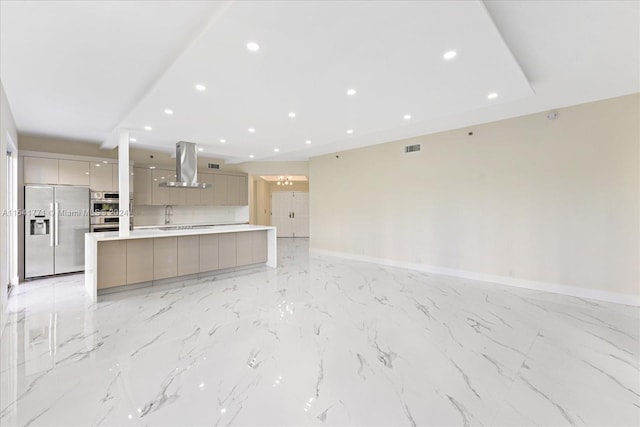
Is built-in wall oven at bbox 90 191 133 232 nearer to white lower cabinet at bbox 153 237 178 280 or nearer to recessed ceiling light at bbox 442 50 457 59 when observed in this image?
white lower cabinet at bbox 153 237 178 280

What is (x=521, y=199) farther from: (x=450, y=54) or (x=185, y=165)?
(x=185, y=165)

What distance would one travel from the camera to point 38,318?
3.23 metres

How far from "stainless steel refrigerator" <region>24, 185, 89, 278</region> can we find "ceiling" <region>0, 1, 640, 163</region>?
153 centimetres

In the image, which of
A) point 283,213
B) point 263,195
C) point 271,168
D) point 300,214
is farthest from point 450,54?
point 283,213

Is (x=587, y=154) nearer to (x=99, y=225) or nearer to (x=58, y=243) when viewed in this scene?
(x=99, y=225)

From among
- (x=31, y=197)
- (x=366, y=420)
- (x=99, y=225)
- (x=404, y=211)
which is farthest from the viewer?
(x=404, y=211)

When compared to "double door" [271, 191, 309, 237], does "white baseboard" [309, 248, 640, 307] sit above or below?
below

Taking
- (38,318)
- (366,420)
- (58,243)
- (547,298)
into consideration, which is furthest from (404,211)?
(58,243)

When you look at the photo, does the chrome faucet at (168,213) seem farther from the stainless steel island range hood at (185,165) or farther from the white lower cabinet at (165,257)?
the white lower cabinet at (165,257)

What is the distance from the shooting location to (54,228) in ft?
16.3

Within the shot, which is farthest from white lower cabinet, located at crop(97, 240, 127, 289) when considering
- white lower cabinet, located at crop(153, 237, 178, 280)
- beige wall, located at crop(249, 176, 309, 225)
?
beige wall, located at crop(249, 176, 309, 225)

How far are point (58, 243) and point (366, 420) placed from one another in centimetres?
620

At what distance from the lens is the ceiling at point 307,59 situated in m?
1.92

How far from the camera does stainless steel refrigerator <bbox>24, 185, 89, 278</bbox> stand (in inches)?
189
